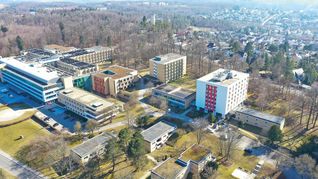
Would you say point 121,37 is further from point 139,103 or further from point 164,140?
point 164,140

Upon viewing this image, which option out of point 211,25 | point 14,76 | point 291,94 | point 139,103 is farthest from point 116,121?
point 211,25

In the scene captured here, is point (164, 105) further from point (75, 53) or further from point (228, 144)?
point (75, 53)

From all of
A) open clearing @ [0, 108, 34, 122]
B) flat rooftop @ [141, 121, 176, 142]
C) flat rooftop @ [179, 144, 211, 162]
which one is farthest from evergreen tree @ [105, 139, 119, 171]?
open clearing @ [0, 108, 34, 122]

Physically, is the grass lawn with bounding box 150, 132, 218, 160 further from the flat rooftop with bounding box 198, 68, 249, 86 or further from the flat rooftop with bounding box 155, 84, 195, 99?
the flat rooftop with bounding box 155, 84, 195, 99

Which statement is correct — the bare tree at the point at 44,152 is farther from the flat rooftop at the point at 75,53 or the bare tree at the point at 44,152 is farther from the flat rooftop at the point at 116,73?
the flat rooftop at the point at 75,53

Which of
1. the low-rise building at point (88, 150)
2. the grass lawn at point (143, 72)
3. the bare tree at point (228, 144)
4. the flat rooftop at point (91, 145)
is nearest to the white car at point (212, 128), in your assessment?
the bare tree at point (228, 144)

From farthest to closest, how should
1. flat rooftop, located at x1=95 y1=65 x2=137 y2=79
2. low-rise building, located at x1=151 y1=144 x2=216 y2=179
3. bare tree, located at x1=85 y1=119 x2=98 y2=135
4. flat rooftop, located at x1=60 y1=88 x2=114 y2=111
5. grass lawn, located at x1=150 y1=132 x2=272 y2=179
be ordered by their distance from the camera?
flat rooftop, located at x1=95 y1=65 x2=137 y2=79, flat rooftop, located at x1=60 y1=88 x2=114 y2=111, bare tree, located at x1=85 y1=119 x2=98 y2=135, grass lawn, located at x1=150 y1=132 x2=272 y2=179, low-rise building, located at x1=151 y1=144 x2=216 y2=179
